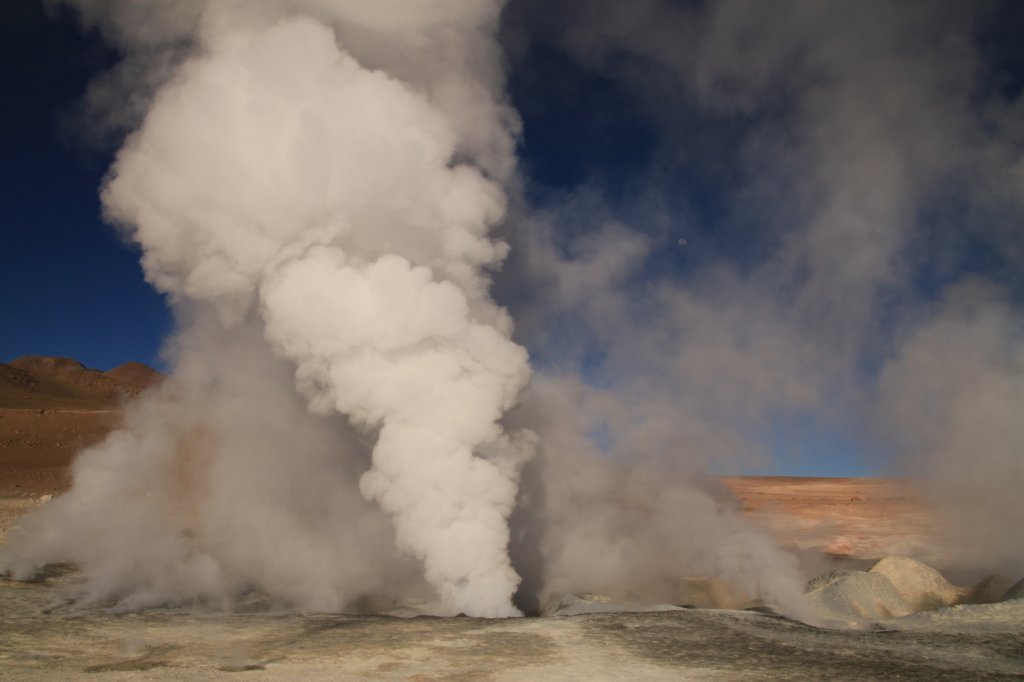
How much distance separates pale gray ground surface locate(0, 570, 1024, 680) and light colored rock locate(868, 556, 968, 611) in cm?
325

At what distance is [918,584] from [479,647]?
26.9 ft

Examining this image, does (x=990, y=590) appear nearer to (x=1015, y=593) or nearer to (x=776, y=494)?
(x=1015, y=593)

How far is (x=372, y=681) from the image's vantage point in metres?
5.51

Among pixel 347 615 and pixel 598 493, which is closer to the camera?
pixel 347 615

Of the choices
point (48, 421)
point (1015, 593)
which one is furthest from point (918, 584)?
point (48, 421)

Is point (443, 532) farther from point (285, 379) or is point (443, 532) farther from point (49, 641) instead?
point (285, 379)

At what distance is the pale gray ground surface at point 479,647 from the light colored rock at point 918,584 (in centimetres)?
325

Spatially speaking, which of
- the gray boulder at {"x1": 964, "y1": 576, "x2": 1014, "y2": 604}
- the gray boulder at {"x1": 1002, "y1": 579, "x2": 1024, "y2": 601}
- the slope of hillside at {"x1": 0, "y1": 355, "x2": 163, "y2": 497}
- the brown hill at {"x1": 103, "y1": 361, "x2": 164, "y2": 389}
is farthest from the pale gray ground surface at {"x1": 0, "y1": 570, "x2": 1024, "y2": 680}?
the brown hill at {"x1": 103, "y1": 361, "x2": 164, "y2": 389}

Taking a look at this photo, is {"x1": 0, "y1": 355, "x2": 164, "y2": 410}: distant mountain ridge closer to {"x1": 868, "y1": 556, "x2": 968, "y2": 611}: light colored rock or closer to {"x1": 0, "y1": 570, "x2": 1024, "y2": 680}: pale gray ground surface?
{"x1": 0, "y1": 570, "x2": 1024, "y2": 680}: pale gray ground surface

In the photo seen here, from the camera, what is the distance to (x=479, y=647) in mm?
6668

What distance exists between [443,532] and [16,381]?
246 feet

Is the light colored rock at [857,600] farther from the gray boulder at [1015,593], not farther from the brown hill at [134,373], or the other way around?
the brown hill at [134,373]

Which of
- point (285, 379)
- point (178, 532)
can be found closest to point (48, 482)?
point (178, 532)

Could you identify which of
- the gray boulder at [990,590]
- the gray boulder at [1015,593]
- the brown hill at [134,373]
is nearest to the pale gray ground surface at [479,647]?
the gray boulder at [1015,593]
